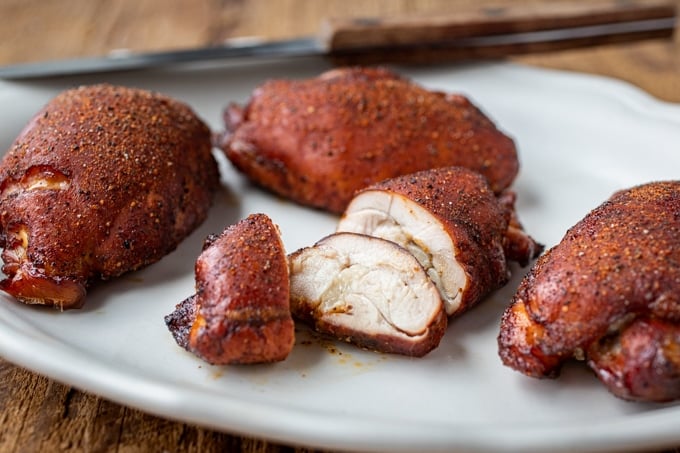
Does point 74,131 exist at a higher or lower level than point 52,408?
higher

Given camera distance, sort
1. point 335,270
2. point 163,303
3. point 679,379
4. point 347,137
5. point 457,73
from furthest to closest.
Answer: point 457,73 < point 347,137 < point 163,303 < point 335,270 < point 679,379

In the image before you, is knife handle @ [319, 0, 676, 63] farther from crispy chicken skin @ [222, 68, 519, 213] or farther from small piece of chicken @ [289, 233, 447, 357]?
small piece of chicken @ [289, 233, 447, 357]

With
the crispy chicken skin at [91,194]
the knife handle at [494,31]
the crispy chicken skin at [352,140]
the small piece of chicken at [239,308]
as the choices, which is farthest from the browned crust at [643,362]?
the knife handle at [494,31]

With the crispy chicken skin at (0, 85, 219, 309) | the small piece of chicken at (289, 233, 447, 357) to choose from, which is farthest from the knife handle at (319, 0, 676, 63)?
the small piece of chicken at (289, 233, 447, 357)

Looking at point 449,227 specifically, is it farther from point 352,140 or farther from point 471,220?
point 352,140

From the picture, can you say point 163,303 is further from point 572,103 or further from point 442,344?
point 572,103

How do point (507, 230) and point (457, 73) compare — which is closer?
point (507, 230)

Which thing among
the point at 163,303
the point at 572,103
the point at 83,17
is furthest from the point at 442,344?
the point at 83,17

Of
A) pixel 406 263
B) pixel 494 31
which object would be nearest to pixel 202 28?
pixel 494 31
